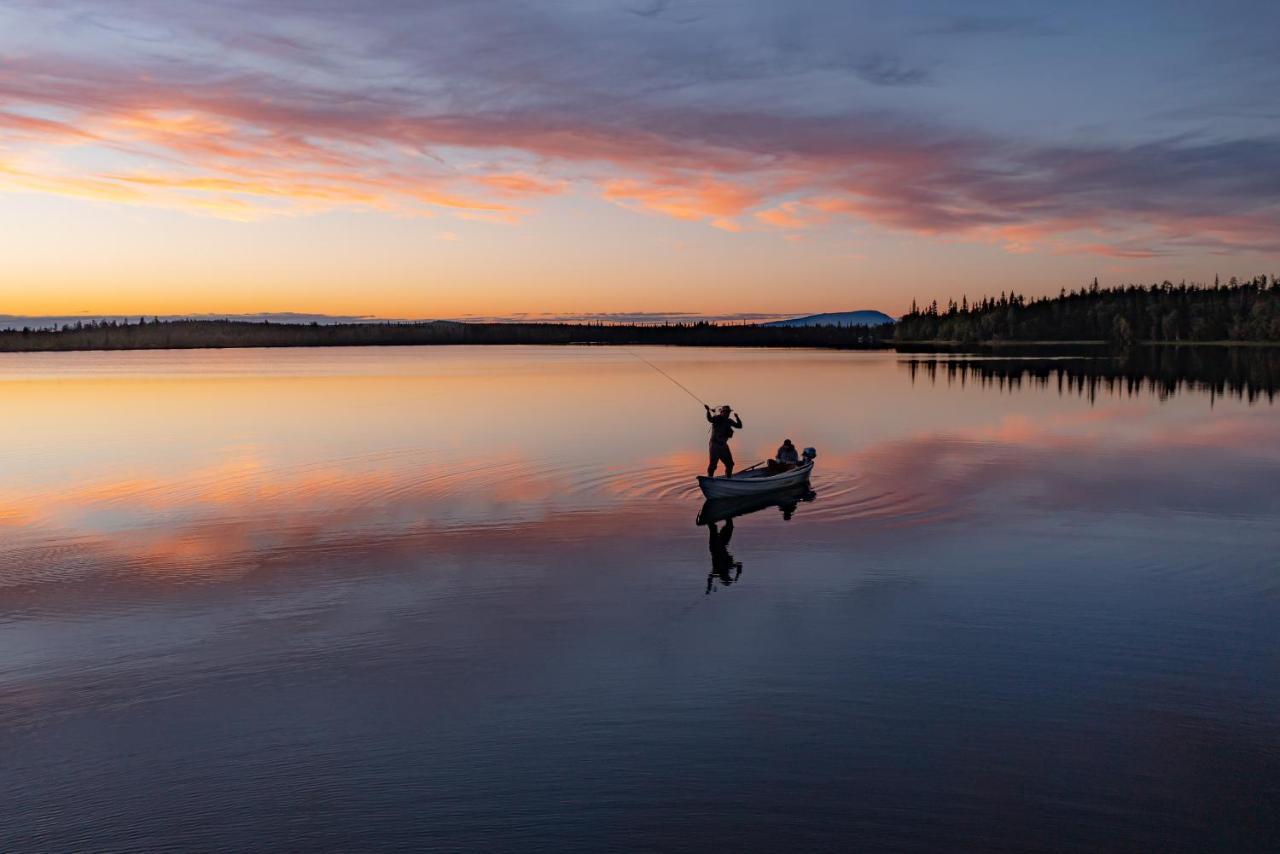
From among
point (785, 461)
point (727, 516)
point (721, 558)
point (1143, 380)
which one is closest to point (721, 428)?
point (785, 461)

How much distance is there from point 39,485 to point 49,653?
21616 mm

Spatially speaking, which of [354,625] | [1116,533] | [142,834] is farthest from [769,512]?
[142,834]

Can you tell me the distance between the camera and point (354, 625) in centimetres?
1552

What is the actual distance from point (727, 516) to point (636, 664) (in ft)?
41.7

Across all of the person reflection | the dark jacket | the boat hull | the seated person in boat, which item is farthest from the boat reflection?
the dark jacket

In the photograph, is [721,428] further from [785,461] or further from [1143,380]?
[1143,380]

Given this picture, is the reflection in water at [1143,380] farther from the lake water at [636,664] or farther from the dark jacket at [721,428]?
the dark jacket at [721,428]

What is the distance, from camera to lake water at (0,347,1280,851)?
961cm

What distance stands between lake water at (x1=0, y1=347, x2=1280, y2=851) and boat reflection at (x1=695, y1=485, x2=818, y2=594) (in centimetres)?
24

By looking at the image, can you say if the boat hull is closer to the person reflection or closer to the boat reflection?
the boat reflection

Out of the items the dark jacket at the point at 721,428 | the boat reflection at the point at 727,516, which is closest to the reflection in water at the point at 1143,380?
the dark jacket at the point at 721,428

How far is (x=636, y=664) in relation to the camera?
1363cm

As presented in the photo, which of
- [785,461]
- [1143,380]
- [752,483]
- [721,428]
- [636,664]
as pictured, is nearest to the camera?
[636,664]

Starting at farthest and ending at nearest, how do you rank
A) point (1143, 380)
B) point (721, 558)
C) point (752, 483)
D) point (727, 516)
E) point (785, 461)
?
point (1143, 380)
point (785, 461)
point (752, 483)
point (727, 516)
point (721, 558)
